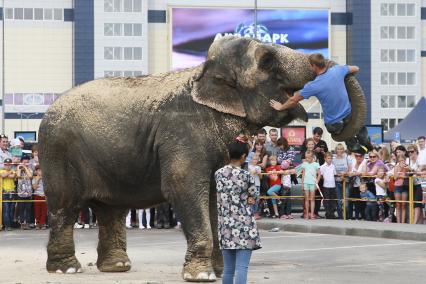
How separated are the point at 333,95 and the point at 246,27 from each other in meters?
87.7

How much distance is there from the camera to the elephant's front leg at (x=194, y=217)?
11.6 meters

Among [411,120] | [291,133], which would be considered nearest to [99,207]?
[291,133]

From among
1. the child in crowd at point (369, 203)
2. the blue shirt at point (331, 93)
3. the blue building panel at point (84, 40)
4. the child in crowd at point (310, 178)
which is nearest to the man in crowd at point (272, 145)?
the child in crowd at point (310, 178)

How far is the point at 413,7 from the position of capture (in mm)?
100500

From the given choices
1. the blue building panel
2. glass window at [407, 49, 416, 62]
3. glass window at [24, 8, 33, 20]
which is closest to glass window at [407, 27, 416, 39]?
glass window at [407, 49, 416, 62]

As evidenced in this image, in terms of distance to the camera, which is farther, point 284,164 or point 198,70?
point 284,164

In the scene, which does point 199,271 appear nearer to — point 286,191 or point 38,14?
point 286,191

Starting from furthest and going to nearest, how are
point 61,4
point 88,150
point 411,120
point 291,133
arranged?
1. point 61,4
2. point 411,120
3. point 291,133
4. point 88,150

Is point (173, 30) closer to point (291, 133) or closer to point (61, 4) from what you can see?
point (61, 4)

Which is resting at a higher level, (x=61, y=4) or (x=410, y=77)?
(x=61, y=4)

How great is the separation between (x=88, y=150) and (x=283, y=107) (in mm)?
2500

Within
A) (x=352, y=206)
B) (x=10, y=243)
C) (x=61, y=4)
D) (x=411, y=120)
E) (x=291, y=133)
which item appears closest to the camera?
(x=10, y=243)

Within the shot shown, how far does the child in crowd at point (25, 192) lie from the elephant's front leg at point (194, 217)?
1276cm

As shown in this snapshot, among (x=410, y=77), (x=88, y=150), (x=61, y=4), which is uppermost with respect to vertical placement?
(x=61, y=4)
